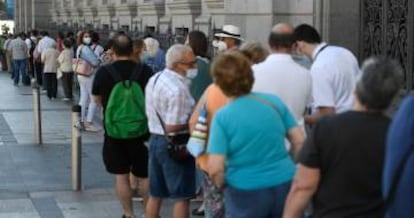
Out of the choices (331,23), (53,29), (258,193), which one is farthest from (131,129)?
(53,29)

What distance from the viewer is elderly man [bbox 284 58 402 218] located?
432cm

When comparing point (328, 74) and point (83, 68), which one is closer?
point (328, 74)

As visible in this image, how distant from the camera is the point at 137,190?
377 inches

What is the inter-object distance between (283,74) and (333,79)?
99cm

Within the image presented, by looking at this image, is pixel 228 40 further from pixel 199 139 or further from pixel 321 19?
pixel 321 19

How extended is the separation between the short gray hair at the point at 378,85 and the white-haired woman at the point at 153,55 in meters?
7.27

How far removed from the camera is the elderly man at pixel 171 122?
721cm

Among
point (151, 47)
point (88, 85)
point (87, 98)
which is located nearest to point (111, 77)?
point (151, 47)

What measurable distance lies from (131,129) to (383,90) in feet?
13.7

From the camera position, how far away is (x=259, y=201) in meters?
5.32

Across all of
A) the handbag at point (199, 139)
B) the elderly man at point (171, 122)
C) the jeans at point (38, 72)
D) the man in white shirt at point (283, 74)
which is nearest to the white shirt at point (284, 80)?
the man in white shirt at point (283, 74)

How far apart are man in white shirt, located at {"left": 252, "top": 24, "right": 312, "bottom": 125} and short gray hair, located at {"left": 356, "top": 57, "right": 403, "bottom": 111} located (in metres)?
1.83

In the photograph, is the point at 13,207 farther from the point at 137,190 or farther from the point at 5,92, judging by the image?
the point at 5,92

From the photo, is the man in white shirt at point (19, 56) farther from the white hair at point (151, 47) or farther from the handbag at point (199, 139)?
the handbag at point (199, 139)
